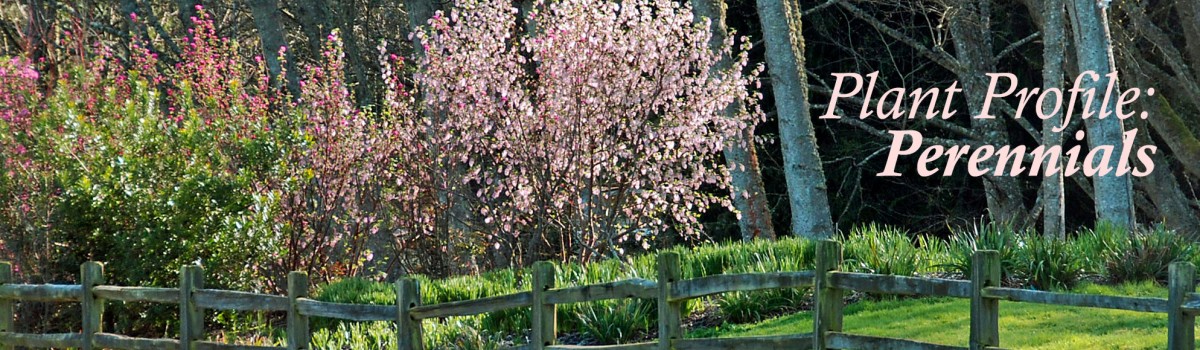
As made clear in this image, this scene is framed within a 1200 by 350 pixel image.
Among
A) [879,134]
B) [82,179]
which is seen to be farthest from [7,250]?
[879,134]

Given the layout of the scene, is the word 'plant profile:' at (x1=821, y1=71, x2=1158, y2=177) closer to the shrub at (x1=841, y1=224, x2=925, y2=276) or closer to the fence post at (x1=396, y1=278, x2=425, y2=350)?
the shrub at (x1=841, y1=224, x2=925, y2=276)

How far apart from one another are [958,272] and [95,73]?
27.8 feet

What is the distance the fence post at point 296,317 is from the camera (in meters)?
8.44

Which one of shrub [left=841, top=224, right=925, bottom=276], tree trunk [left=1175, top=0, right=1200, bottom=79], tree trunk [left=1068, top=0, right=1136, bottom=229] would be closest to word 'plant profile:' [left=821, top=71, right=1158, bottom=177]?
tree trunk [left=1068, top=0, right=1136, bottom=229]

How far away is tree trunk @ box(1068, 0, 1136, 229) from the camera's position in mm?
13664

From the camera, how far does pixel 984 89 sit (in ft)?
60.0

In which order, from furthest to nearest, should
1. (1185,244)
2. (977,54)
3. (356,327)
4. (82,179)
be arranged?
(977,54) < (82,179) < (1185,244) < (356,327)

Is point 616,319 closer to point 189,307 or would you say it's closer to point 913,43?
point 189,307

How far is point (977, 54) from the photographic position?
18391mm

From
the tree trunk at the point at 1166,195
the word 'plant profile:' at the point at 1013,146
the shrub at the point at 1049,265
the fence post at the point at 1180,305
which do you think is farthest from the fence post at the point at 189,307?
the tree trunk at the point at 1166,195

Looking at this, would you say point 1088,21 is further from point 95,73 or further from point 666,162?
point 95,73

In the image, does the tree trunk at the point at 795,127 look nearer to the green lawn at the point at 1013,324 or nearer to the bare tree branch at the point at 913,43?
the green lawn at the point at 1013,324

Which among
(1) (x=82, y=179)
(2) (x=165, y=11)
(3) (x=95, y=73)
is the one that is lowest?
(1) (x=82, y=179)

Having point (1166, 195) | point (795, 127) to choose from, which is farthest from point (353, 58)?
point (1166, 195)
